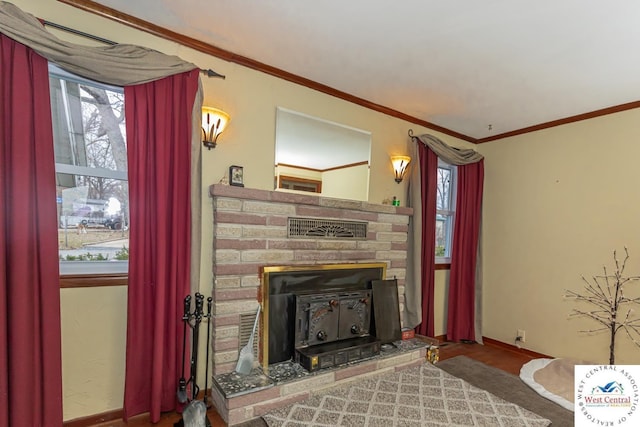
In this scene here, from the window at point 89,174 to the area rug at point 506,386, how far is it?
2.92 m

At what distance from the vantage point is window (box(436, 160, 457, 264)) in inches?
156

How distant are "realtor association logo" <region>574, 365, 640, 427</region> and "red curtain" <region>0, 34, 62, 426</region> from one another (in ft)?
9.83

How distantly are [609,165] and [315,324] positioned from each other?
3174 millimetres

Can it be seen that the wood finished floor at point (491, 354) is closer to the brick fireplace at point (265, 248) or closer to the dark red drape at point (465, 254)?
the dark red drape at point (465, 254)

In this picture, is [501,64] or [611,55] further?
[501,64]

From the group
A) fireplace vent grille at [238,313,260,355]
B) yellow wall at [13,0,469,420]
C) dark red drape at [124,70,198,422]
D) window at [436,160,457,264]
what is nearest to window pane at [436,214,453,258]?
window at [436,160,457,264]

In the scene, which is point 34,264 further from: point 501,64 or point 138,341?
point 501,64

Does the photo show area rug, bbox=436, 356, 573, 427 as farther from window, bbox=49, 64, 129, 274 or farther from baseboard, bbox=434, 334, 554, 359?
window, bbox=49, 64, 129, 274

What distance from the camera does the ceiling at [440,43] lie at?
1824 millimetres

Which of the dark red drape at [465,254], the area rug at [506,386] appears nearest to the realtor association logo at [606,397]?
the area rug at [506,386]

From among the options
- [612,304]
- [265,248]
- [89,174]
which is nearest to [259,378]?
[265,248]

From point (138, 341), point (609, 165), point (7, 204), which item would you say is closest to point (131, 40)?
point (7, 204)

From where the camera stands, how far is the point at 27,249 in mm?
1629

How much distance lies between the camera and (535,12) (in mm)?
1794
